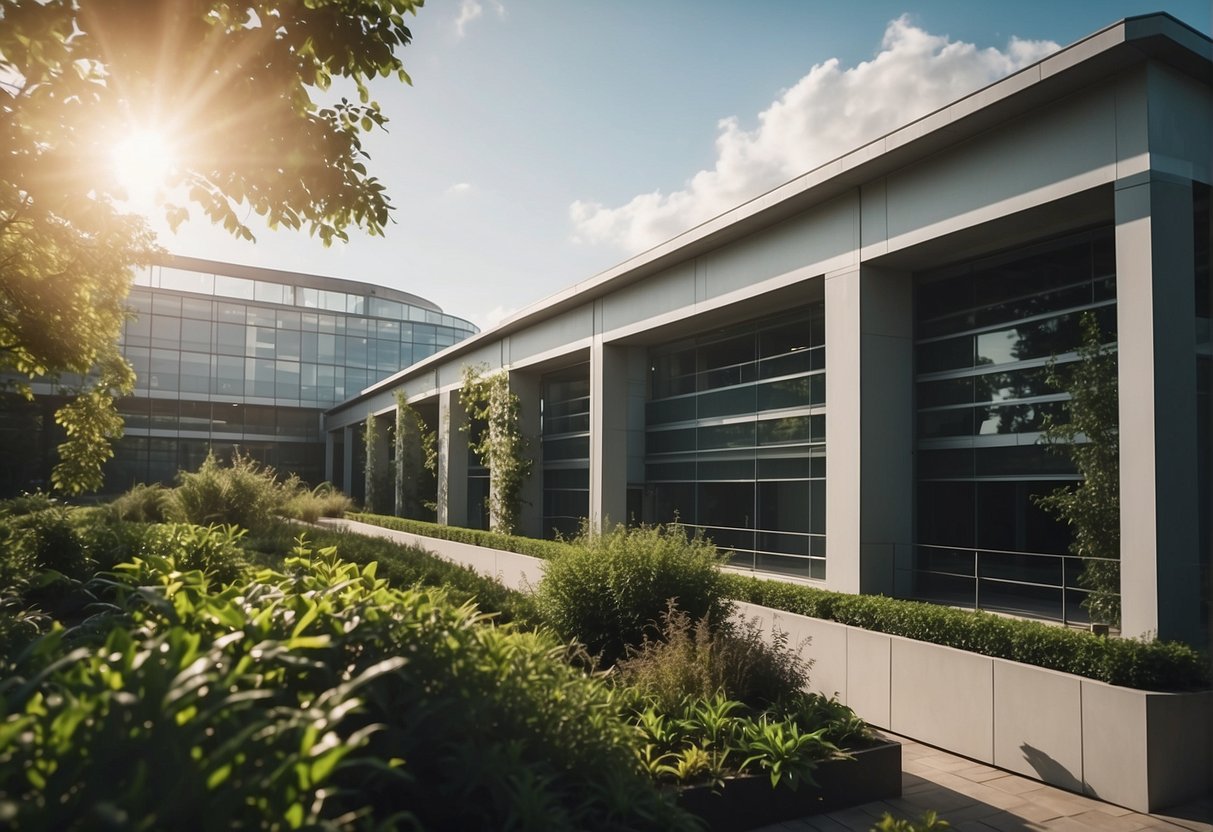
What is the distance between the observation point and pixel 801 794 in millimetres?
6441

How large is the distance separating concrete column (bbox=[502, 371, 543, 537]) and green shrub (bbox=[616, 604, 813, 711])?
16211 mm

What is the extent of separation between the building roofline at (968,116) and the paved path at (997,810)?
7.71m

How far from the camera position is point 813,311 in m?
15.2

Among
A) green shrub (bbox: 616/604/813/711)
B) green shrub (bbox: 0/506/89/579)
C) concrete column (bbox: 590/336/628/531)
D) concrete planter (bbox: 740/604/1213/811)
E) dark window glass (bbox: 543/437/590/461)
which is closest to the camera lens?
concrete planter (bbox: 740/604/1213/811)

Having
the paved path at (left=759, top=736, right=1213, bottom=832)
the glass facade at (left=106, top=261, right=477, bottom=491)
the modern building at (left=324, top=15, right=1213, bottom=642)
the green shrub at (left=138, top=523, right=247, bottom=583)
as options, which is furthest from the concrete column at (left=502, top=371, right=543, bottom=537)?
the glass facade at (left=106, top=261, right=477, bottom=491)

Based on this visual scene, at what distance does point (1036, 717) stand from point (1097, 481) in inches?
119

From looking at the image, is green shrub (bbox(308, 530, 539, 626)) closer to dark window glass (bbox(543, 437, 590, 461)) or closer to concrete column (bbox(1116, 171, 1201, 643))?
concrete column (bbox(1116, 171, 1201, 643))

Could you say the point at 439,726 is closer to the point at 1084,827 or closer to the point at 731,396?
the point at 1084,827

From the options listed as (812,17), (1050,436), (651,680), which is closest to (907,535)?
(1050,436)

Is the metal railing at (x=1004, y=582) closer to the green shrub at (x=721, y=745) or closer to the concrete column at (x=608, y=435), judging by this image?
the green shrub at (x=721, y=745)

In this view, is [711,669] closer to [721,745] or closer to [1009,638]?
[721,745]

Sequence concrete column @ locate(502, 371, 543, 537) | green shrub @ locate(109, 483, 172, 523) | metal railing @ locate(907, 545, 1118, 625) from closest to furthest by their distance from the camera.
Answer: metal railing @ locate(907, 545, 1118, 625), green shrub @ locate(109, 483, 172, 523), concrete column @ locate(502, 371, 543, 537)

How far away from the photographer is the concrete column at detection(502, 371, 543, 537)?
24.5 metres

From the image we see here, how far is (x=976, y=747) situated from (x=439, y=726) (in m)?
7.64
